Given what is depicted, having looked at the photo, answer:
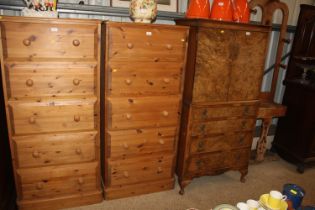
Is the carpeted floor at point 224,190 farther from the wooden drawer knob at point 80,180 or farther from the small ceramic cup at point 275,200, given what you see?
the small ceramic cup at point 275,200

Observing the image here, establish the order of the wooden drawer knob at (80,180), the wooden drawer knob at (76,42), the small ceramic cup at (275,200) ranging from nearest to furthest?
the small ceramic cup at (275,200) < the wooden drawer knob at (76,42) < the wooden drawer knob at (80,180)

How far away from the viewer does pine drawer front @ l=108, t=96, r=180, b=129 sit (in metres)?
2.06

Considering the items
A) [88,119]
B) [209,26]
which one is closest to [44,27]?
[88,119]

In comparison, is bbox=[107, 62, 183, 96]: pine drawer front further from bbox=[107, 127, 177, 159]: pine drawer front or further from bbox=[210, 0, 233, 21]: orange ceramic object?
bbox=[210, 0, 233, 21]: orange ceramic object

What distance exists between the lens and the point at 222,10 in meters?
2.23

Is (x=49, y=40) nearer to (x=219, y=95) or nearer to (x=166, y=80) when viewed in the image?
(x=166, y=80)

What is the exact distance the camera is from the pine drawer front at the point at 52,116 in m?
1.84

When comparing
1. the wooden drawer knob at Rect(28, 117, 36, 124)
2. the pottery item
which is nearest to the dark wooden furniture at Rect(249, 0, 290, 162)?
the pottery item

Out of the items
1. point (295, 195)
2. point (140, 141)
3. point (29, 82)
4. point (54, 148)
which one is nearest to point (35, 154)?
point (54, 148)

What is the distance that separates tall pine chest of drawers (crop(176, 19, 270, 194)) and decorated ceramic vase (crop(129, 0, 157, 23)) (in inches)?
13.4

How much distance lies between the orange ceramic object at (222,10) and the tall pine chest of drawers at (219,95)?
0.57 feet

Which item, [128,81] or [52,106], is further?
[128,81]

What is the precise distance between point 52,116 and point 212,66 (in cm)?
138

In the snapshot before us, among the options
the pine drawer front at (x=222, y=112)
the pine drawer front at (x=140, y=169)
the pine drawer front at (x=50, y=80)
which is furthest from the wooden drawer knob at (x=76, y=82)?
the pine drawer front at (x=222, y=112)
